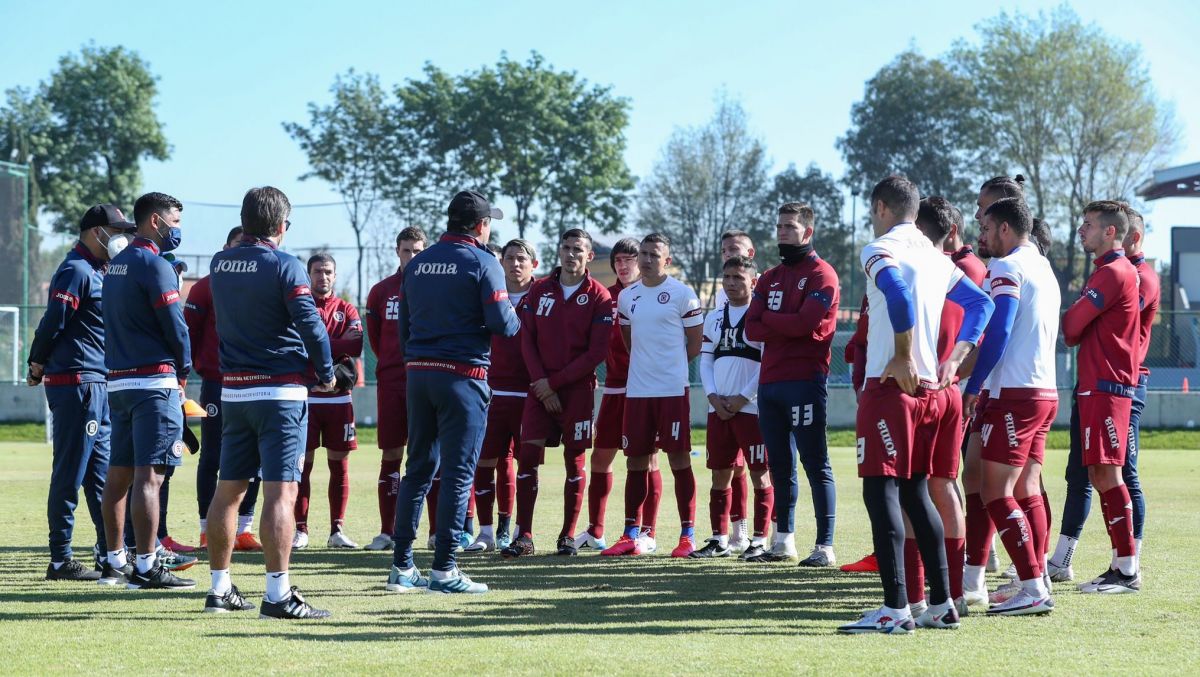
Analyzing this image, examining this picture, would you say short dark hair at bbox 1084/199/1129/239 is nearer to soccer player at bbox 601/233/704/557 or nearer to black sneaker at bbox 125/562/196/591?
soccer player at bbox 601/233/704/557

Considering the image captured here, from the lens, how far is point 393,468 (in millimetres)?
10492

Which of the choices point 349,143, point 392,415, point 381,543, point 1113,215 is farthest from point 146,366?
point 349,143

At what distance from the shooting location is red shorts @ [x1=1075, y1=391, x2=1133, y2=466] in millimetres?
7805

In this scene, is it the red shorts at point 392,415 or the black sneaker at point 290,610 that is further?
the red shorts at point 392,415

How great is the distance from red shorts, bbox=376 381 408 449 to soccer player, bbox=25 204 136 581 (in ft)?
8.00

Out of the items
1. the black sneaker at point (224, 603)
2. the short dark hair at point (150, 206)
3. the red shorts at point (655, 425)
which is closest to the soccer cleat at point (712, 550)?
the red shorts at point (655, 425)

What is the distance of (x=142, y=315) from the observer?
759 centimetres

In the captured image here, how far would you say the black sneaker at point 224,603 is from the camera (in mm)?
6973

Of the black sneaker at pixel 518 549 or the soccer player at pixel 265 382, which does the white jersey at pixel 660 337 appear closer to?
the black sneaker at pixel 518 549

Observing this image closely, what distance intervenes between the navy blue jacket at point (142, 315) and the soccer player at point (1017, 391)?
465 cm

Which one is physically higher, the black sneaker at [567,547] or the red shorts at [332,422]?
the red shorts at [332,422]

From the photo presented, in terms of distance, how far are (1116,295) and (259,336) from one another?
5079 millimetres

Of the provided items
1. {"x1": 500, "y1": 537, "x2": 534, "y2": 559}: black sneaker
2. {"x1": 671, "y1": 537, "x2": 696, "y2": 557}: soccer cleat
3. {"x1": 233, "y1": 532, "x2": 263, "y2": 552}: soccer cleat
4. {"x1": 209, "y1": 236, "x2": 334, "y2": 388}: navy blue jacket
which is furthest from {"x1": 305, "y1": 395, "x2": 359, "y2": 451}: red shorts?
{"x1": 209, "y1": 236, "x2": 334, "y2": 388}: navy blue jacket

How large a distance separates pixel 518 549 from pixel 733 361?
2.22 metres
